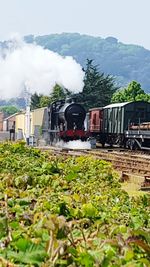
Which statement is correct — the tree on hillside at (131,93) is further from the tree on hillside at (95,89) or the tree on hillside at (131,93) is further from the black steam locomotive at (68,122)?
the black steam locomotive at (68,122)

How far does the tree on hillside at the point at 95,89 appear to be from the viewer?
80.8m

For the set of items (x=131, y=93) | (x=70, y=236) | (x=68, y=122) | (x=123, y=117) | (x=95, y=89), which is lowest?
(x=70, y=236)

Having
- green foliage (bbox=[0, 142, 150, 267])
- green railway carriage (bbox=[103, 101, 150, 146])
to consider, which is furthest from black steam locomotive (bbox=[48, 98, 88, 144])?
green foliage (bbox=[0, 142, 150, 267])

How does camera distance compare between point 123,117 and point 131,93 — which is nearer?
point 123,117

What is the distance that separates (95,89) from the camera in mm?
83625

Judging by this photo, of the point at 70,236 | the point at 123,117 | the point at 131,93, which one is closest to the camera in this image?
the point at 70,236

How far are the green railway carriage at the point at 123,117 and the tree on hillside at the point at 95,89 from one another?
36639 millimetres

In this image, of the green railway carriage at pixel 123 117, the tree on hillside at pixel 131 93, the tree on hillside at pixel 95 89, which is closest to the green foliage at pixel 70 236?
the green railway carriage at pixel 123 117

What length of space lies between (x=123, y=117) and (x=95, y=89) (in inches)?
1750

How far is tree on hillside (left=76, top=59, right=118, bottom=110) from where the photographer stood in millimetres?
80812

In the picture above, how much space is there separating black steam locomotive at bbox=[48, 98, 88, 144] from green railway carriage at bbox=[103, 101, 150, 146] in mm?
2290

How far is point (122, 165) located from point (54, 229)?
832 inches

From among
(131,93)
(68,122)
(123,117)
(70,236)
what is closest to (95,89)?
(131,93)

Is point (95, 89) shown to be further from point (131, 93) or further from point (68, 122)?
point (68, 122)
